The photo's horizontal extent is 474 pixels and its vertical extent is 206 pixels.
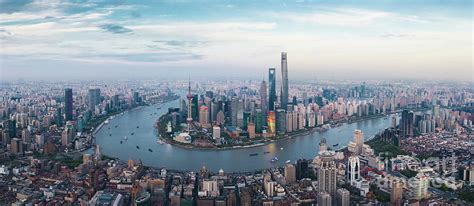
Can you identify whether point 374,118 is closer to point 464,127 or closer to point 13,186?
point 464,127

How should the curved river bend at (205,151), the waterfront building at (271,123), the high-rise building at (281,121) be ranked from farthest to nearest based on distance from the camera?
the high-rise building at (281,121) < the waterfront building at (271,123) < the curved river bend at (205,151)

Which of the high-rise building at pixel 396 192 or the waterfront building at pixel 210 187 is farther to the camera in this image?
the waterfront building at pixel 210 187

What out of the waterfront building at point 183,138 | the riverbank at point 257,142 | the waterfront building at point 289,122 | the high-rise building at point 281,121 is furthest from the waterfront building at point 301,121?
the waterfront building at point 183,138

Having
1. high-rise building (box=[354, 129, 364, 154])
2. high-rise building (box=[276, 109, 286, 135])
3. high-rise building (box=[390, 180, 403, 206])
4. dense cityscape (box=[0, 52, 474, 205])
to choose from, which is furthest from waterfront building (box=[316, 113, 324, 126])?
high-rise building (box=[390, 180, 403, 206])

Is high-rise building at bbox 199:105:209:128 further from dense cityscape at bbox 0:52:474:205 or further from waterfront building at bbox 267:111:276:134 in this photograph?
waterfront building at bbox 267:111:276:134

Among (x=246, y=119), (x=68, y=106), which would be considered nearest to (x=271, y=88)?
(x=246, y=119)

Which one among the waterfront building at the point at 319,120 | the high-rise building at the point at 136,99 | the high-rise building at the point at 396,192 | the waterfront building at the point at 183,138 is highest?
the high-rise building at the point at 136,99

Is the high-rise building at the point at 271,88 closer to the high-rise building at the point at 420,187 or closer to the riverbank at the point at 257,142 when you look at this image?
the riverbank at the point at 257,142
